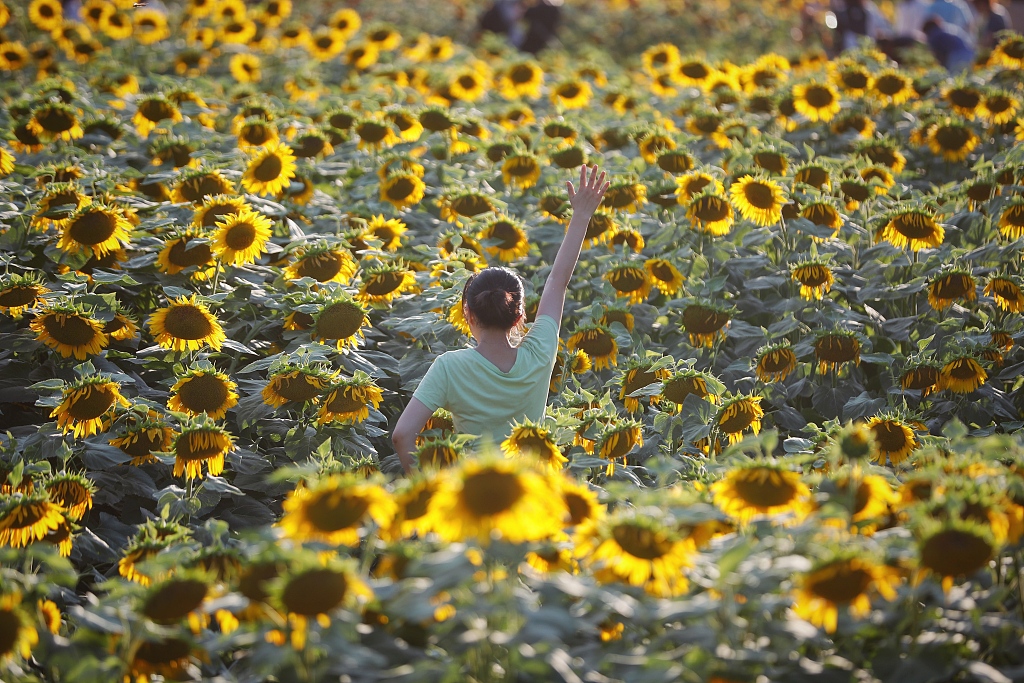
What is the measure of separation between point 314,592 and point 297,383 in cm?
149

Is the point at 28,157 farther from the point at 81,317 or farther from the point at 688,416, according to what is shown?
the point at 688,416

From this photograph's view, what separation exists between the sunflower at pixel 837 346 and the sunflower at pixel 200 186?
2.42m

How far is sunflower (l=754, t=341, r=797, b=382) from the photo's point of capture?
11.1 ft

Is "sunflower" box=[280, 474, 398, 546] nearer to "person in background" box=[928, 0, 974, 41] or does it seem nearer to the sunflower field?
the sunflower field

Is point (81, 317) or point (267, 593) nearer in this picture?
point (267, 593)

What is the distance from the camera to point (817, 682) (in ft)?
5.27

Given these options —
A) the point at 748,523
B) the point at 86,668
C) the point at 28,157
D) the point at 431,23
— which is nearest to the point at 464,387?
the point at 748,523

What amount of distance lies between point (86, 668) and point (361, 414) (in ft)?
4.76

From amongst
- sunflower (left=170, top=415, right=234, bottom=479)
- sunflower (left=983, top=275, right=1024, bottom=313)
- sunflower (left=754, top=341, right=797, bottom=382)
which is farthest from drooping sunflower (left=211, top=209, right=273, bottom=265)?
sunflower (left=983, top=275, right=1024, bottom=313)

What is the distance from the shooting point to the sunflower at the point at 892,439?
2.81 metres

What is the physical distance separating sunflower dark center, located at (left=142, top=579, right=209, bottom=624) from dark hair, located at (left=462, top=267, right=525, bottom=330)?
1338mm

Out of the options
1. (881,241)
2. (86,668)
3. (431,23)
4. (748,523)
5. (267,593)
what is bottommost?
(86,668)

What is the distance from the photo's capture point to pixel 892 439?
2.81 meters

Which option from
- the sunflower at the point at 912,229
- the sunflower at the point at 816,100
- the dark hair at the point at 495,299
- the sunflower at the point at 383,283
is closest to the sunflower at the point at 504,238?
the sunflower at the point at 383,283
